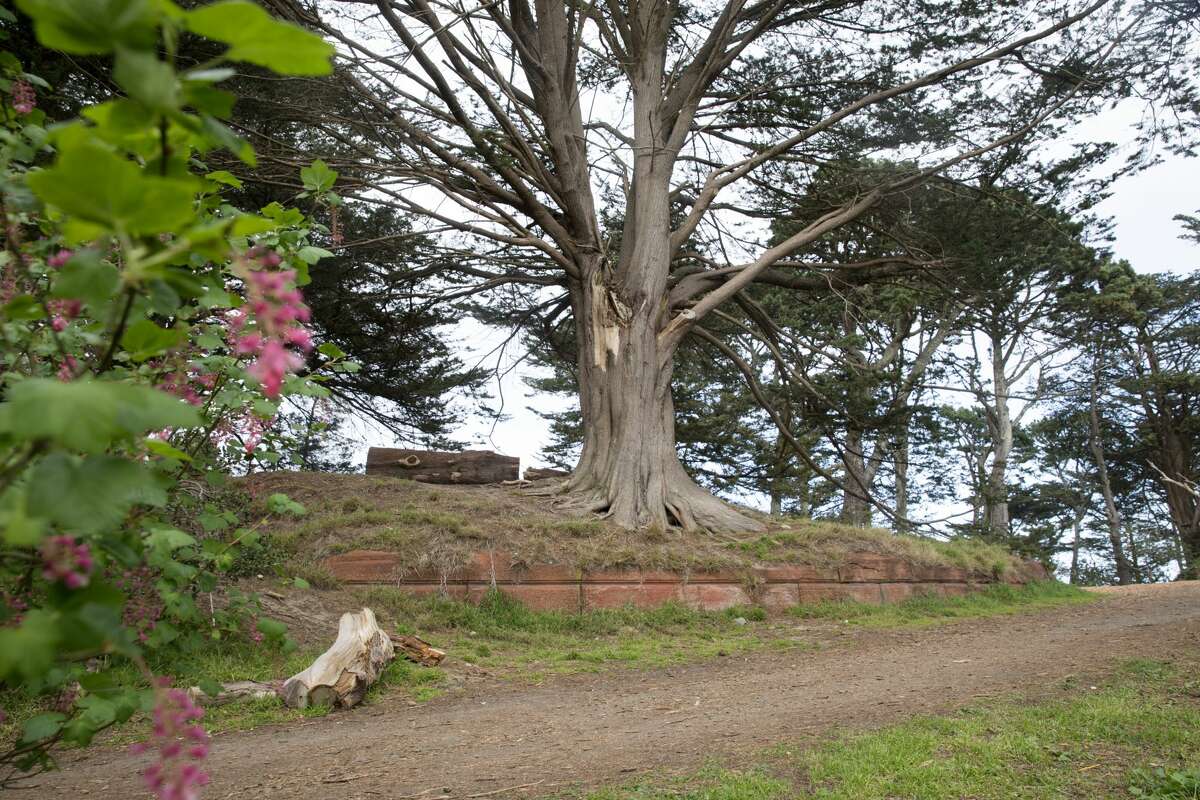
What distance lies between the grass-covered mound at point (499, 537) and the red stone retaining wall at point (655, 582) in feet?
0.38

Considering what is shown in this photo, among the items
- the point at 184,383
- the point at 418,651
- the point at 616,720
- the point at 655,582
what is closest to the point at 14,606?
the point at 184,383

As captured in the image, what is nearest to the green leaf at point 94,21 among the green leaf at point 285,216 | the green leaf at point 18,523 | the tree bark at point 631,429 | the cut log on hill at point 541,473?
the green leaf at point 18,523

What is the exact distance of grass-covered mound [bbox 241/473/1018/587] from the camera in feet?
27.3

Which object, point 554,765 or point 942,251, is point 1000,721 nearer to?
point 554,765

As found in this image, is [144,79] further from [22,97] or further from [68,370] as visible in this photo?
[22,97]

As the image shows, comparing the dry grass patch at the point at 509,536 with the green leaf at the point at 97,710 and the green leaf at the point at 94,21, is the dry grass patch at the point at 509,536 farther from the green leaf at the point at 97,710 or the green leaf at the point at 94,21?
the green leaf at the point at 94,21

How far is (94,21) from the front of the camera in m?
0.82

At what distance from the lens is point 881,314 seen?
11.8m

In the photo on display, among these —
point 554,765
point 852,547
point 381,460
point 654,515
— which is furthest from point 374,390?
point 554,765

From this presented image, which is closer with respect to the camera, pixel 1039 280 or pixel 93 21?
pixel 93 21

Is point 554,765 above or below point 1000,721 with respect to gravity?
below

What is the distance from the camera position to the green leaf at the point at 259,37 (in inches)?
32.7

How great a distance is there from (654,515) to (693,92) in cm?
593

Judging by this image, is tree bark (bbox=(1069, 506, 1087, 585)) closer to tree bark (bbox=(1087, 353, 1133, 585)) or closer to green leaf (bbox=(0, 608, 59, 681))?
tree bark (bbox=(1087, 353, 1133, 585))
